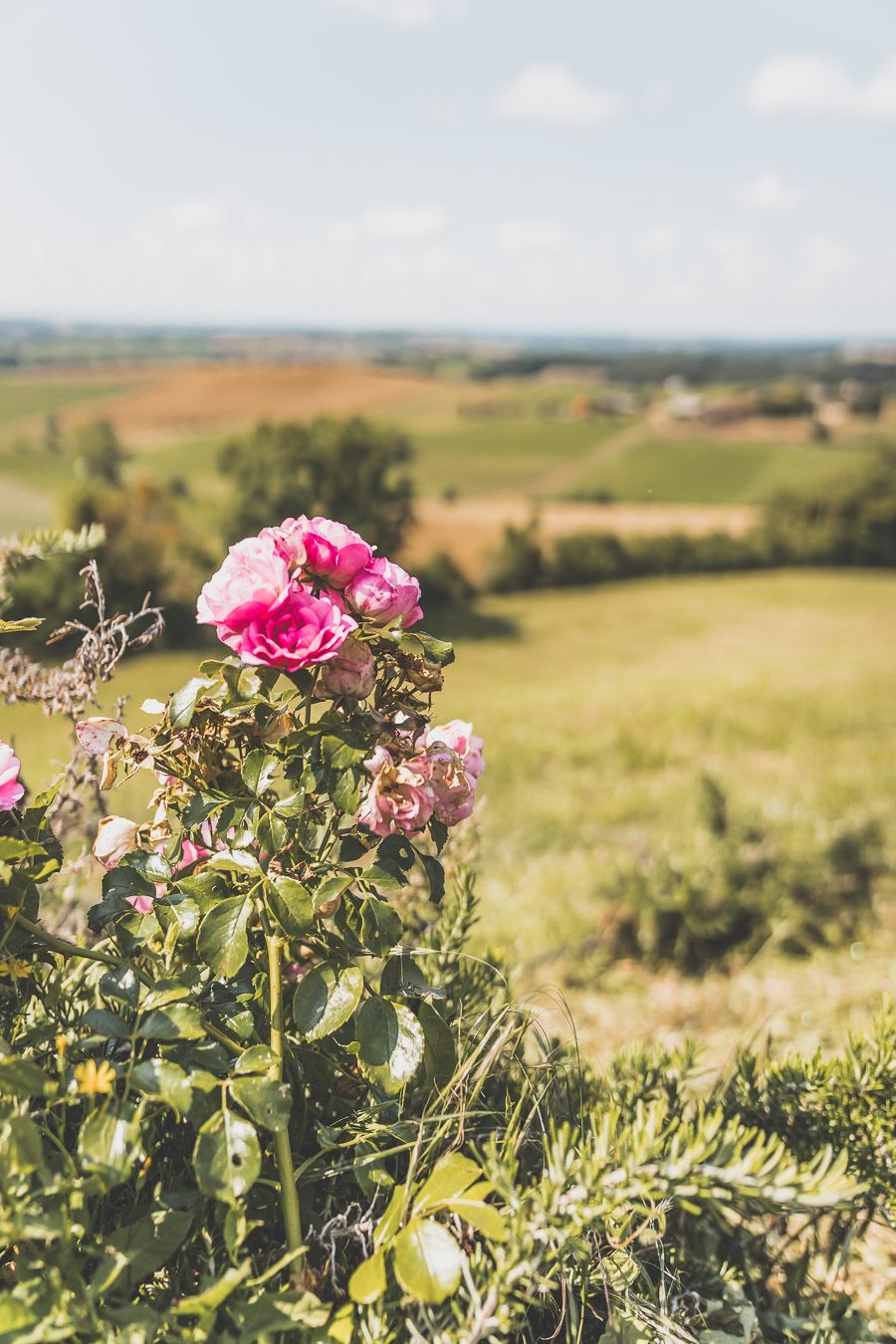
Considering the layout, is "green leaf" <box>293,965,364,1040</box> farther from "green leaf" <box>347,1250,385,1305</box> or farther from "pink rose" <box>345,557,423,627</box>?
"pink rose" <box>345,557,423,627</box>

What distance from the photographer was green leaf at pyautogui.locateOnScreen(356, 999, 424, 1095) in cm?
113

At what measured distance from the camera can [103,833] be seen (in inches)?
52.4

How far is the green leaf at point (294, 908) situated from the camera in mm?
1119

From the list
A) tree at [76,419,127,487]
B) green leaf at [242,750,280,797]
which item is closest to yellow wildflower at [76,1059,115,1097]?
green leaf at [242,750,280,797]

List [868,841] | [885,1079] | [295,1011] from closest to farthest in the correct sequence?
[295,1011], [885,1079], [868,841]

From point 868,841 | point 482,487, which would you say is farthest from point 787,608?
point 868,841

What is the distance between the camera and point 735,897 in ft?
15.0

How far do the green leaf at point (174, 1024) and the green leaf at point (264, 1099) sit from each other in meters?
0.08

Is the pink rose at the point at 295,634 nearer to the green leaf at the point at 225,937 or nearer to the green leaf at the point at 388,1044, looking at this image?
the green leaf at the point at 225,937

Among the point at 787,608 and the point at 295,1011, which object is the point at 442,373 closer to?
the point at 787,608

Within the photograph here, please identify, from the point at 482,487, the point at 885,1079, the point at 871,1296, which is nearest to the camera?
the point at 885,1079

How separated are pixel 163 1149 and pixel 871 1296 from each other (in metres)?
1.40

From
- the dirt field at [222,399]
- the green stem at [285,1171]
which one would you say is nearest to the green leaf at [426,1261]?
the green stem at [285,1171]

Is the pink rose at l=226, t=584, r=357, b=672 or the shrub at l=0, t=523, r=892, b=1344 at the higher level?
the pink rose at l=226, t=584, r=357, b=672
